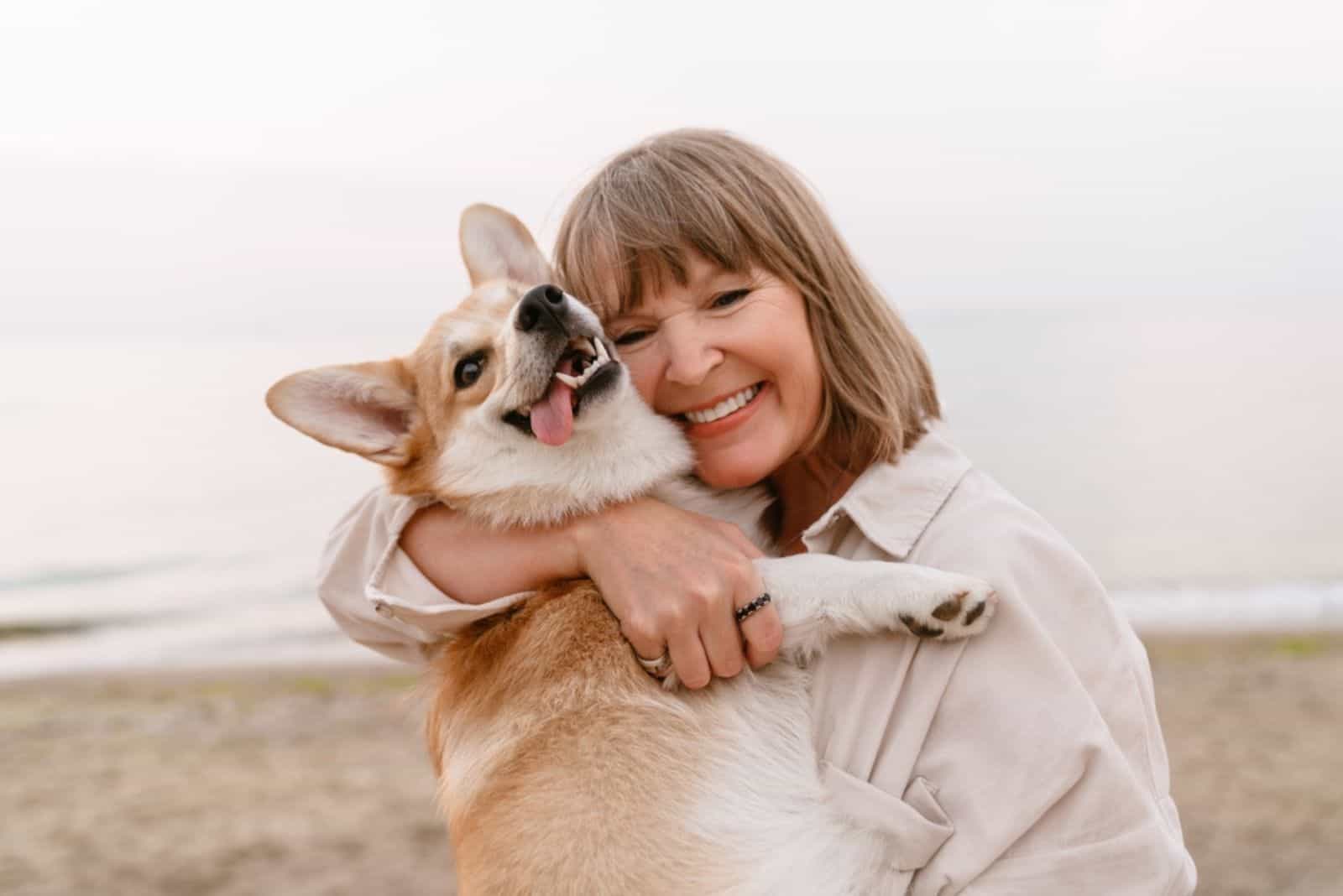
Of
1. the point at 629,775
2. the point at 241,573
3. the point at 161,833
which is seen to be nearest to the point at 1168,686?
the point at 161,833

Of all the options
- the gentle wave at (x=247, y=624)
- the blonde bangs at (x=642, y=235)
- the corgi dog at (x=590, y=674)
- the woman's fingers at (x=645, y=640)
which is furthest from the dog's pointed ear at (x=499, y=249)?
the gentle wave at (x=247, y=624)

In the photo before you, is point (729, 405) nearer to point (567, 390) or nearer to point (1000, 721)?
point (567, 390)

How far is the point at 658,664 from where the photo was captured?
2264 mm

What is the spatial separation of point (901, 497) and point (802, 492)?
1.73 feet

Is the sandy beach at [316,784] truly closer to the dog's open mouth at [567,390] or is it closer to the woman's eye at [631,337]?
the dog's open mouth at [567,390]

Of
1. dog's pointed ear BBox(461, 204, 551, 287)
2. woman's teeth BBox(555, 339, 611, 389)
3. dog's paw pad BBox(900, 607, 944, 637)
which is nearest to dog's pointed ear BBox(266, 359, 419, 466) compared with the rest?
dog's pointed ear BBox(461, 204, 551, 287)

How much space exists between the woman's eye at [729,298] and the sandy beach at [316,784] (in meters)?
3.35

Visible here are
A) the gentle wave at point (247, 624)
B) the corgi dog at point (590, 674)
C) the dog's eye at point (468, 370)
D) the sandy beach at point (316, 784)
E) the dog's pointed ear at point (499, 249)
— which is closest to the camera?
the corgi dog at point (590, 674)

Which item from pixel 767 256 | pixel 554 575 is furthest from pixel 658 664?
pixel 767 256

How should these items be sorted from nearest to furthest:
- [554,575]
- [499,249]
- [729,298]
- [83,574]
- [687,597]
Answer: [687,597] < [729,298] < [554,575] < [499,249] < [83,574]

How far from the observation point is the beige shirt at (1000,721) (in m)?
1.86

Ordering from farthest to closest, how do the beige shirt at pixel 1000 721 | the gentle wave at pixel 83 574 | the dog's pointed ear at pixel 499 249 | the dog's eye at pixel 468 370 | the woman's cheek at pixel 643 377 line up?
1. the gentle wave at pixel 83 574
2. the dog's pointed ear at pixel 499 249
3. the dog's eye at pixel 468 370
4. the woman's cheek at pixel 643 377
5. the beige shirt at pixel 1000 721

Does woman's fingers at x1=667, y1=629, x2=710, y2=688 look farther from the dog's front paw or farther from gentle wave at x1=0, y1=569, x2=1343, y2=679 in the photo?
gentle wave at x1=0, y1=569, x2=1343, y2=679

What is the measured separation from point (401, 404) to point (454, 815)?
3.53ft
